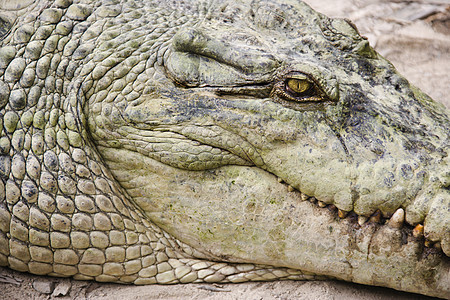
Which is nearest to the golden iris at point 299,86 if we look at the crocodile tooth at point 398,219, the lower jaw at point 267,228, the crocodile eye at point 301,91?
the crocodile eye at point 301,91

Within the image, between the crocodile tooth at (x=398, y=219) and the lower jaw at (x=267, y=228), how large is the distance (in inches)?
0.9

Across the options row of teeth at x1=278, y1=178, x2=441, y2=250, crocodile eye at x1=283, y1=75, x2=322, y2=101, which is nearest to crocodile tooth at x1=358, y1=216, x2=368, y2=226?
row of teeth at x1=278, y1=178, x2=441, y2=250

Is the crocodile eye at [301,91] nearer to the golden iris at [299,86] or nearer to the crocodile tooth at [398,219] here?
the golden iris at [299,86]

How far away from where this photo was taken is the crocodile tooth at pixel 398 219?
230 cm

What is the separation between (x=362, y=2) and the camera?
541 centimetres

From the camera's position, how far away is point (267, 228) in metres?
2.61

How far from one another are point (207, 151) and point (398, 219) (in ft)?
3.26

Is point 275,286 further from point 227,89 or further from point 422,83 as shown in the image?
point 422,83

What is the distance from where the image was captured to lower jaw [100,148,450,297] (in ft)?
7.80

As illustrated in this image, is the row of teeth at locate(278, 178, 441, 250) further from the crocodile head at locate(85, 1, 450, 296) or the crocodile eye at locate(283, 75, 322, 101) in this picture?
the crocodile eye at locate(283, 75, 322, 101)

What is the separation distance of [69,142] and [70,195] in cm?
28

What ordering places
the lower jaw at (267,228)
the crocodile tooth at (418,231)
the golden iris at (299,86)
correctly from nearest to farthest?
the crocodile tooth at (418,231) < the lower jaw at (267,228) < the golden iris at (299,86)

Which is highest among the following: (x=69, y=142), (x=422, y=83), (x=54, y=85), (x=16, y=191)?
(x=54, y=85)

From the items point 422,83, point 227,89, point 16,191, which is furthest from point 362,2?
point 16,191
